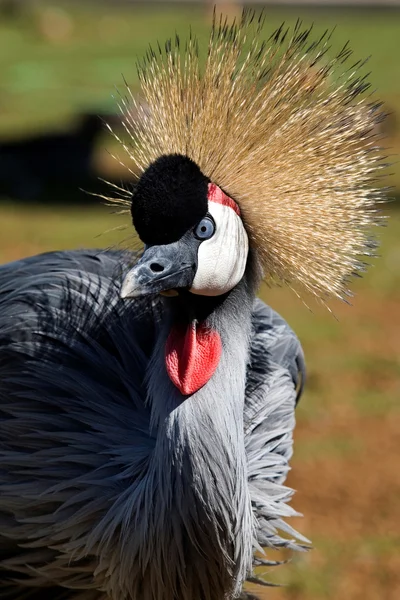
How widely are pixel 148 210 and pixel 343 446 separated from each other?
1.86m

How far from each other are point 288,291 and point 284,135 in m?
2.79

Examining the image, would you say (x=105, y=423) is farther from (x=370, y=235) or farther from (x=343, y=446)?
(x=343, y=446)

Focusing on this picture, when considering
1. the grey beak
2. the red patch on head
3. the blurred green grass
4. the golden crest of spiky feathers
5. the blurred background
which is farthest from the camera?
the blurred green grass

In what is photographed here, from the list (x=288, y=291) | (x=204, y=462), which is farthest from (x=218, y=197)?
(x=288, y=291)

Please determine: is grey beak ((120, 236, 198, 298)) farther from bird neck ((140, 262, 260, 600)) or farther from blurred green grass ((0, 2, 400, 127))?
blurred green grass ((0, 2, 400, 127))

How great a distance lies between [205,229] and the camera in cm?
168

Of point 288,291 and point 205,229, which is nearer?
point 205,229

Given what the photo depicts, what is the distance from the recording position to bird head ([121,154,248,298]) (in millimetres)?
1612

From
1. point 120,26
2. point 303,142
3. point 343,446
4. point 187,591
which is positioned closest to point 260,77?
point 303,142

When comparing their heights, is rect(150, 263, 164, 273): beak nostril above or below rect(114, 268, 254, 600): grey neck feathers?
above

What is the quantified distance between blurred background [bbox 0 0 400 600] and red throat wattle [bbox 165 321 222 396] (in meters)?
0.25

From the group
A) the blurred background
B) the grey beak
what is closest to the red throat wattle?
the grey beak

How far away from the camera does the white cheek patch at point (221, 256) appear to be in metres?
1.67

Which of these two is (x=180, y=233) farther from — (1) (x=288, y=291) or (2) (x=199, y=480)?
(1) (x=288, y=291)
